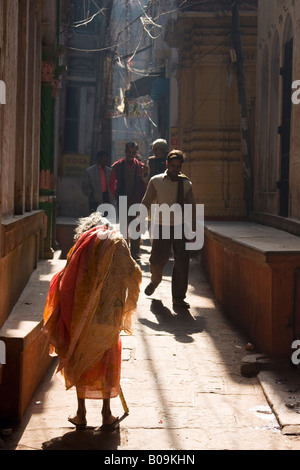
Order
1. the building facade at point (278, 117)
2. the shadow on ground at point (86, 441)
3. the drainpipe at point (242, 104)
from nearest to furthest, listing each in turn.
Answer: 1. the shadow on ground at point (86, 441)
2. the building facade at point (278, 117)
3. the drainpipe at point (242, 104)

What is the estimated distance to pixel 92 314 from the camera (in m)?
4.82

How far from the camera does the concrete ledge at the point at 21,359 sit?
4844 mm

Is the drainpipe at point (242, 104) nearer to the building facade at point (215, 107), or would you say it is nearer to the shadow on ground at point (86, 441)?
the building facade at point (215, 107)

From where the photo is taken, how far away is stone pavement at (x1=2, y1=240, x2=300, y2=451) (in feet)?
15.0

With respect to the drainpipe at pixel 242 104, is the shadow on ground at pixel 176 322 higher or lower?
lower

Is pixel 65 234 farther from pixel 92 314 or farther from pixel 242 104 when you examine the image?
pixel 92 314

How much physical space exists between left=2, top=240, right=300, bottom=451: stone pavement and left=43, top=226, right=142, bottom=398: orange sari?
35 cm

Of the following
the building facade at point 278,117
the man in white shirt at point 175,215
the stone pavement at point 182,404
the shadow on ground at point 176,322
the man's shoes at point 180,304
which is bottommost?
the stone pavement at point 182,404

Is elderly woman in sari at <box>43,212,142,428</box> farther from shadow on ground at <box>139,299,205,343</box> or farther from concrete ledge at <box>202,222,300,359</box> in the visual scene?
shadow on ground at <box>139,299,205,343</box>

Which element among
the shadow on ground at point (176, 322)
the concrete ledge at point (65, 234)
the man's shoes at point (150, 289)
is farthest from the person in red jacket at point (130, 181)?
the shadow on ground at point (176, 322)

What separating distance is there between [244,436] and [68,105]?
60.4 ft

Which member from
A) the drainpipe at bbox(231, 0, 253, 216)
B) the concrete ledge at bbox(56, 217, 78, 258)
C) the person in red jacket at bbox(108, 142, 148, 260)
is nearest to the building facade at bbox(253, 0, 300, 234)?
the drainpipe at bbox(231, 0, 253, 216)

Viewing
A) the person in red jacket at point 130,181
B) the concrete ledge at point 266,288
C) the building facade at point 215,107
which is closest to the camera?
the concrete ledge at point 266,288

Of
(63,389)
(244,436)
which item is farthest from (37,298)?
(244,436)
